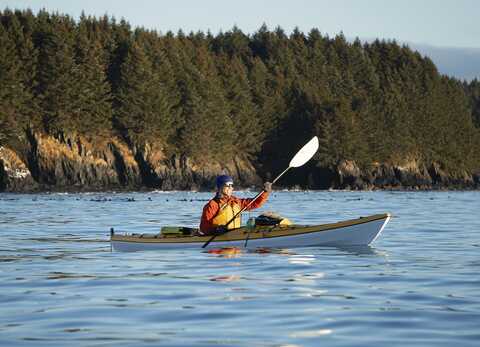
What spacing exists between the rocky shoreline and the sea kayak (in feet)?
220

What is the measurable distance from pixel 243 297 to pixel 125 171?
293 ft

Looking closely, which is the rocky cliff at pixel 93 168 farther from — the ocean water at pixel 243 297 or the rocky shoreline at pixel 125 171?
the ocean water at pixel 243 297

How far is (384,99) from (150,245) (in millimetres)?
139982

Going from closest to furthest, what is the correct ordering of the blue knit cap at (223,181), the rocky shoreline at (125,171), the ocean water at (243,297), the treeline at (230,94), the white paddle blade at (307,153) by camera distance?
the ocean water at (243,297) < the blue knit cap at (223,181) < the white paddle blade at (307,153) < the rocky shoreline at (125,171) < the treeline at (230,94)

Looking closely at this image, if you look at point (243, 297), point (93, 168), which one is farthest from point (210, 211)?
point (93, 168)

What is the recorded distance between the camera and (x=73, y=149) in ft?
316

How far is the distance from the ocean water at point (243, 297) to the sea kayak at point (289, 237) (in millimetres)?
304

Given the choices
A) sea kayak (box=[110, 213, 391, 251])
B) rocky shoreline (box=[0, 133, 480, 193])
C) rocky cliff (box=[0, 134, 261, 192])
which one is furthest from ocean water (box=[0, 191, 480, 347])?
rocky shoreline (box=[0, 133, 480, 193])

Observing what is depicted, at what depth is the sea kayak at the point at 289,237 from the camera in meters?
19.1

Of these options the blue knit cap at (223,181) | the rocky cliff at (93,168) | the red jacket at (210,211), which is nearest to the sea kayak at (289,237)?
the red jacket at (210,211)

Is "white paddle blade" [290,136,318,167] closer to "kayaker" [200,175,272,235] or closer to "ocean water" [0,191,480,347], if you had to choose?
"ocean water" [0,191,480,347]

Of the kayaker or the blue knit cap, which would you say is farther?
the blue knit cap

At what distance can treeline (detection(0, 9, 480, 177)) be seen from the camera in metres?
100

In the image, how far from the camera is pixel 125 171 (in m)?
101
